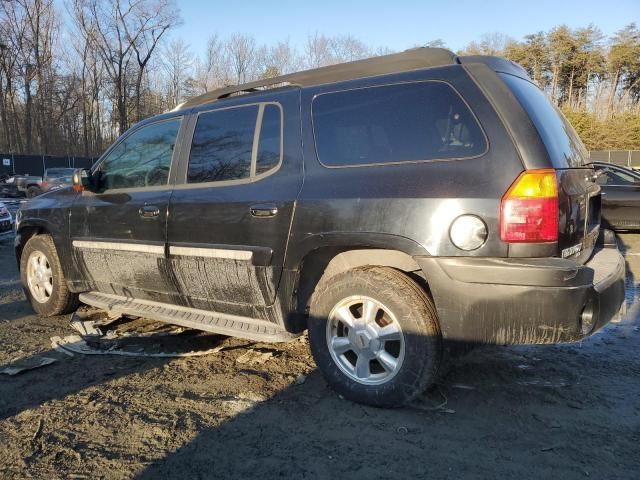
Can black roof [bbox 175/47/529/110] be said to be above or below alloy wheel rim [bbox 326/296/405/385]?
above

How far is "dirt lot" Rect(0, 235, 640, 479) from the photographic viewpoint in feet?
8.24

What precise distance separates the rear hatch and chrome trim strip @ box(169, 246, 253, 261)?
73.4 inches

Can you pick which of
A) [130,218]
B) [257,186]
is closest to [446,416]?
[257,186]

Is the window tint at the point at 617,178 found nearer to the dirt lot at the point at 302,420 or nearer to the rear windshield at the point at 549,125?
the dirt lot at the point at 302,420

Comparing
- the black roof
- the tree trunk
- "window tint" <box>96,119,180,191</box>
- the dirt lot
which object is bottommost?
the dirt lot

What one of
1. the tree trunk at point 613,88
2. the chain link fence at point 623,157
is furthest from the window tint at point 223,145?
the tree trunk at point 613,88

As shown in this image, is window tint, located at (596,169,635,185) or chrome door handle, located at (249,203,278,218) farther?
window tint, located at (596,169,635,185)

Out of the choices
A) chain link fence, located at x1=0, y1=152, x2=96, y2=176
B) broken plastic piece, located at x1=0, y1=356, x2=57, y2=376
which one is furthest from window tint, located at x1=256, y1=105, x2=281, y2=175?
chain link fence, located at x1=0, y1=152, x2=96, y2=176

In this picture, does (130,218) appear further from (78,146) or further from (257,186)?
(78,146)

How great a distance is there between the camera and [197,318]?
12.6 ft

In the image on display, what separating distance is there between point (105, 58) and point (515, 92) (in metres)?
49.0

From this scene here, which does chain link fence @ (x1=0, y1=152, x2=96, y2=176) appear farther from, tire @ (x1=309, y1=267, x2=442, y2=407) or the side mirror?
tire @ (x1=309, y1=267, x2=442, y2=407)

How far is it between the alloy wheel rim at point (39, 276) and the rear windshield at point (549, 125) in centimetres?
438

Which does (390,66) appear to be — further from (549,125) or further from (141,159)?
(141,159)
